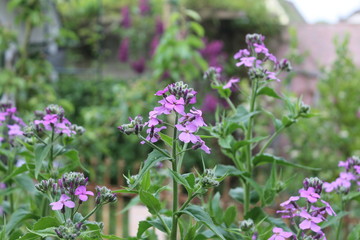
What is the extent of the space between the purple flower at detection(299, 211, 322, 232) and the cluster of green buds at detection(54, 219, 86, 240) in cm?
34

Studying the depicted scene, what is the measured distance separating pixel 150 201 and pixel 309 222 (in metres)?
0.26

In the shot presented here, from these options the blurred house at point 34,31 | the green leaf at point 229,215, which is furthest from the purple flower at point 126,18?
the green leaf at point 229,215

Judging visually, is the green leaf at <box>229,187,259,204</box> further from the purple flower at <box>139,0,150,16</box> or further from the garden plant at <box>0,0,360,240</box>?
the purple flower at <box>139,0,150,16</box>

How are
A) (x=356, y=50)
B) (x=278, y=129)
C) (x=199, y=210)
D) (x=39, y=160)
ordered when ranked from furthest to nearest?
(x=356, y=50)
(x=278, y=129)
(x=39, y=160)
(x=199, y=210)

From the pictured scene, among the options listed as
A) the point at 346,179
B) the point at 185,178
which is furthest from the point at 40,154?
the point at 346,179

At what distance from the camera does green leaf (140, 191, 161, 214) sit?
0.81m

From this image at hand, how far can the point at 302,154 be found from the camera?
14.2 feet

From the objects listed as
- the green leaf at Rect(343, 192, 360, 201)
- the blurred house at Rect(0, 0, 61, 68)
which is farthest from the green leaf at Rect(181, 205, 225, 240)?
the blurred house at Rect(0, 0, 61, 68)

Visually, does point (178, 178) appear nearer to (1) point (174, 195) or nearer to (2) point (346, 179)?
(1) point (174, 195)

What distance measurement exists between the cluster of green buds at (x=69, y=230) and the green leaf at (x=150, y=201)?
113 millimetres

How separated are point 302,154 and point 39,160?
12.0 feet

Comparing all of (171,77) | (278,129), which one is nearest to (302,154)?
(171,77)

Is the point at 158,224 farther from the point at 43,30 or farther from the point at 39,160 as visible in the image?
the point at 43,30

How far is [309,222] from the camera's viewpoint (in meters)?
0.79
